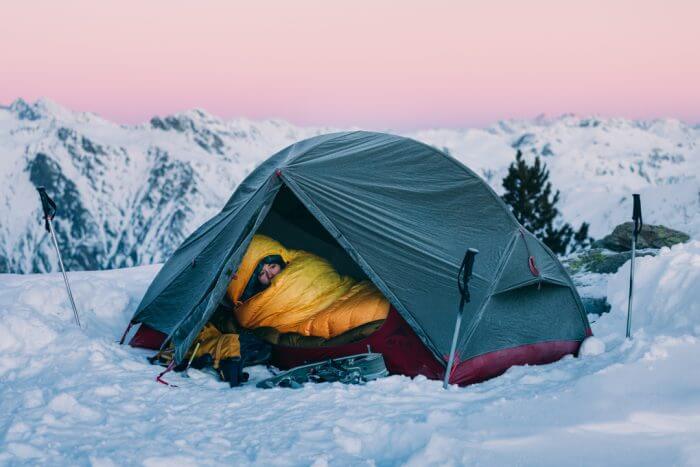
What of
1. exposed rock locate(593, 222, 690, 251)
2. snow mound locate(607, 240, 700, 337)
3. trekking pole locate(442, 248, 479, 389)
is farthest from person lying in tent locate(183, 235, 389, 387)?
exposed rock locate(593, 222, 690, 251)

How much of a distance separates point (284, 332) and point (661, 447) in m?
4.13

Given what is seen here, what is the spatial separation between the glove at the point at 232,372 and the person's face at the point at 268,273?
4.03 ft

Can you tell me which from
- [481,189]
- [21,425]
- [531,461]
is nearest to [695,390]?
[531,461]

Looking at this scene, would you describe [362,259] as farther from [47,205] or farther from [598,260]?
[598,260]

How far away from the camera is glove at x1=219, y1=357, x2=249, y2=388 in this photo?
623cm

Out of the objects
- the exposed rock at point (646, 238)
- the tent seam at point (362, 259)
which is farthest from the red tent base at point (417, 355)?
the exposed rock at point (646, 238)

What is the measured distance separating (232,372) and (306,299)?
49.8 inches

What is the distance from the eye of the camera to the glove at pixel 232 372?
6234 mm

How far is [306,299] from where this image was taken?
7129mm

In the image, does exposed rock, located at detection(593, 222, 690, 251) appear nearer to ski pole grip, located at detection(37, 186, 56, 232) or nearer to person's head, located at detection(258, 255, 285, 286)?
person's head, located at detection(258, 255, 285, 286)

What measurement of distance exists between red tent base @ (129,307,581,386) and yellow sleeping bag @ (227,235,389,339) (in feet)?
0.75

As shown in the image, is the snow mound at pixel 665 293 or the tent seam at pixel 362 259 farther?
the snow mound at pixel 665 293

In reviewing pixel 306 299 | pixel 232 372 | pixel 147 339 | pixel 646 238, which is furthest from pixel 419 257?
pixel 646 238

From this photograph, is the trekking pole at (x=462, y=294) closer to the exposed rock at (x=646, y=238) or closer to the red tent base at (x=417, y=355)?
the red tent base at (x=417, y=355)
